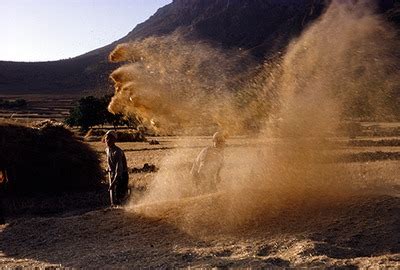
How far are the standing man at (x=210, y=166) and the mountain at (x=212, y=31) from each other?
1783 cm

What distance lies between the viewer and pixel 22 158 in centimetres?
1364

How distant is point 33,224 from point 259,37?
4486 cm

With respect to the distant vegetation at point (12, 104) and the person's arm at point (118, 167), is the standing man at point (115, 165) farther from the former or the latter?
the distant vegetation at point (12, 104)

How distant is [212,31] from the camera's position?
58.1m

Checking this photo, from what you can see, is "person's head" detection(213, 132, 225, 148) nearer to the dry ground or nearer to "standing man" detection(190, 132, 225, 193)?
"standing man" detection(190, 132, 225, 193)

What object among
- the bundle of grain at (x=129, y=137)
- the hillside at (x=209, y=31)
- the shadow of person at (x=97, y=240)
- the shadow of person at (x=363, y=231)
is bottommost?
the bundle of grain at (x=129, y=137)

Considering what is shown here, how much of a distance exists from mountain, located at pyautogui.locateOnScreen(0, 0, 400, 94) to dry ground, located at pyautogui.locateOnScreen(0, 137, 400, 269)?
776 inches

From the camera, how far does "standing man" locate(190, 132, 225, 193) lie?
35.4 feet

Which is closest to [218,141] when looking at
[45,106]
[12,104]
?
[12,104]

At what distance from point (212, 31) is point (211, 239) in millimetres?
51252

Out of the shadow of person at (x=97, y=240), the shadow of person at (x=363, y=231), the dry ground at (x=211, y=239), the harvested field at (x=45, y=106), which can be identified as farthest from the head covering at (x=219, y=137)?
the harvested field at (x=45, y=106)

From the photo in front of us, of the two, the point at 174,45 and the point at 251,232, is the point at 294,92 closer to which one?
the point at 174,45

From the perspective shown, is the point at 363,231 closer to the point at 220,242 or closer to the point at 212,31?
the point at 220,242

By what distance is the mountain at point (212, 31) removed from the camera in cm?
4638
